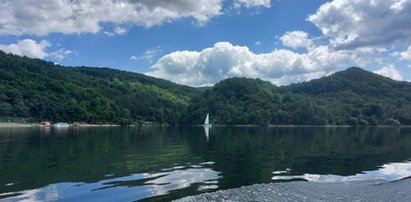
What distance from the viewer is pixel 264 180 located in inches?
1143

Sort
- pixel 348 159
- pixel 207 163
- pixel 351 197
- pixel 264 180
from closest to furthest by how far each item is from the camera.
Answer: pixel 351 197 → pixel 264 180 → pixel 207 163 → pixel 348 159

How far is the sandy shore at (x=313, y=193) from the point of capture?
21.6 metres

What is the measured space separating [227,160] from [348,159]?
564 inches

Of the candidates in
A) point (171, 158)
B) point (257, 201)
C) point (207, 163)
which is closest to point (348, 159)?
point (207, 163)

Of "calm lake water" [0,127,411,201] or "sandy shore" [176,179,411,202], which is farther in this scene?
"calm lake water" [0,127,411,201]

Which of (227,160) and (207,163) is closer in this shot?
(207,163)

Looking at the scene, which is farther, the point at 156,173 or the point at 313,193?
the point at 156,173

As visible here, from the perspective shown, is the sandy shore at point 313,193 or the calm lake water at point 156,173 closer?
the sandy shore at point 313,193

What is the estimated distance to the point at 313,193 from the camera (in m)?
23.5

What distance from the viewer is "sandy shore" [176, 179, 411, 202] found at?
21.6 m

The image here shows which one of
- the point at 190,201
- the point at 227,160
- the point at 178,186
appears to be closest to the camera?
the point at 190,201

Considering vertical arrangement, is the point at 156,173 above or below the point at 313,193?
above

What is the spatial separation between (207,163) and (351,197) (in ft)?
60.3

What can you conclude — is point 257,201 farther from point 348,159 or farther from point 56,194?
point 348,159
